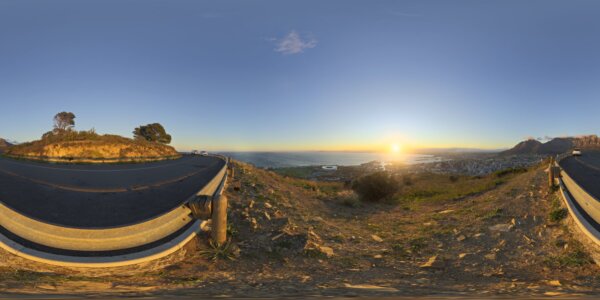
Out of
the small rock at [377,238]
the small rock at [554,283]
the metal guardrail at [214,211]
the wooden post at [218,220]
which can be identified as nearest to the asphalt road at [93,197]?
the metal guardrail at [214,211]

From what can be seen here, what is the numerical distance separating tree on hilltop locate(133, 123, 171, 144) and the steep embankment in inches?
826

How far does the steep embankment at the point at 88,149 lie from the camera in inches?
1086

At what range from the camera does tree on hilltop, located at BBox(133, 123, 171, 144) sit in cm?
5657

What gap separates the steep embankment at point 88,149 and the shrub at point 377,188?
68.9ft

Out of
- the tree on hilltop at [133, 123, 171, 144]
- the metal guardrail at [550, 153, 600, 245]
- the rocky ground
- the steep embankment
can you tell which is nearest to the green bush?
the rocky ground

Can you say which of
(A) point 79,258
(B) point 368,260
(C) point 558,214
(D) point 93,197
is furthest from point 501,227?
(D) point 93,197

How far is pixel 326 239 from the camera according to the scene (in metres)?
11.5

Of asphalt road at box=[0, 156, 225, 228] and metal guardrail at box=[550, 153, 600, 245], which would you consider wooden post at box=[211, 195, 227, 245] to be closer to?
asphalt road at box=[0, 156, 225, 228]

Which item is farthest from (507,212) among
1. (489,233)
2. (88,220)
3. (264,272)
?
(88,220)

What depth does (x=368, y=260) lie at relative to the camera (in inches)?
381

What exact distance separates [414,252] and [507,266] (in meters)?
2.67

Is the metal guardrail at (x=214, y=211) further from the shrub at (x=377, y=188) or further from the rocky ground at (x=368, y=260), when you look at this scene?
the shrub at (x=377, y=188)

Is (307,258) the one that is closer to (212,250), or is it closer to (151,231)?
(212,250)

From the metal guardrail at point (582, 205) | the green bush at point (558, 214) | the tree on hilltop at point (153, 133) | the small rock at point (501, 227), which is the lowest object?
the small rock at point (501, 227)
